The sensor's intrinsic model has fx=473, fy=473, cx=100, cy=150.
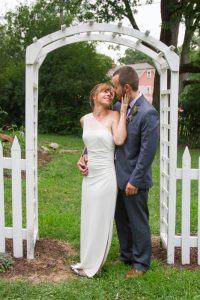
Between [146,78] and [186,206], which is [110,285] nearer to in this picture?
[186,206]

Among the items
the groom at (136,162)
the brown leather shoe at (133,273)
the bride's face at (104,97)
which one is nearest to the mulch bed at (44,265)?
the brown leather shoe at (133,273)

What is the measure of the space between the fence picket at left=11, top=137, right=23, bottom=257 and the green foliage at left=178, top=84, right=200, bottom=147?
1585 centimetres

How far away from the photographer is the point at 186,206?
4.89m

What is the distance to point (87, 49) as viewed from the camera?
23797mm

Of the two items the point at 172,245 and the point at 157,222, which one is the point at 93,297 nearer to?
the point at 172,245

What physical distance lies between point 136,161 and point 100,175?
37 cm

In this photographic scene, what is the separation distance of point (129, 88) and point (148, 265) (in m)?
1.76

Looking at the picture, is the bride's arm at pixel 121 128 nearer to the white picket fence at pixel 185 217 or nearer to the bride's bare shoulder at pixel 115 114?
the bride's bare shoulder at pixel 115 114

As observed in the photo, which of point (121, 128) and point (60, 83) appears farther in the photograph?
point (60, 83)

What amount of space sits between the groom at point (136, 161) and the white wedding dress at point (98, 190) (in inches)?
4.3

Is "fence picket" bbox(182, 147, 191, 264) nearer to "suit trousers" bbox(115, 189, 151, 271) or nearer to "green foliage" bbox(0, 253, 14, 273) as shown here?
"suit trousers" bbox(115, 189, 151, 271)

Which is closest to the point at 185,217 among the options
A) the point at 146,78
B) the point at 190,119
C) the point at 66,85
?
the point at 190,119

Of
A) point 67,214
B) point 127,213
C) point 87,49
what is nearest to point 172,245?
point 127,213

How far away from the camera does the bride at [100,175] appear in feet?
14.8
